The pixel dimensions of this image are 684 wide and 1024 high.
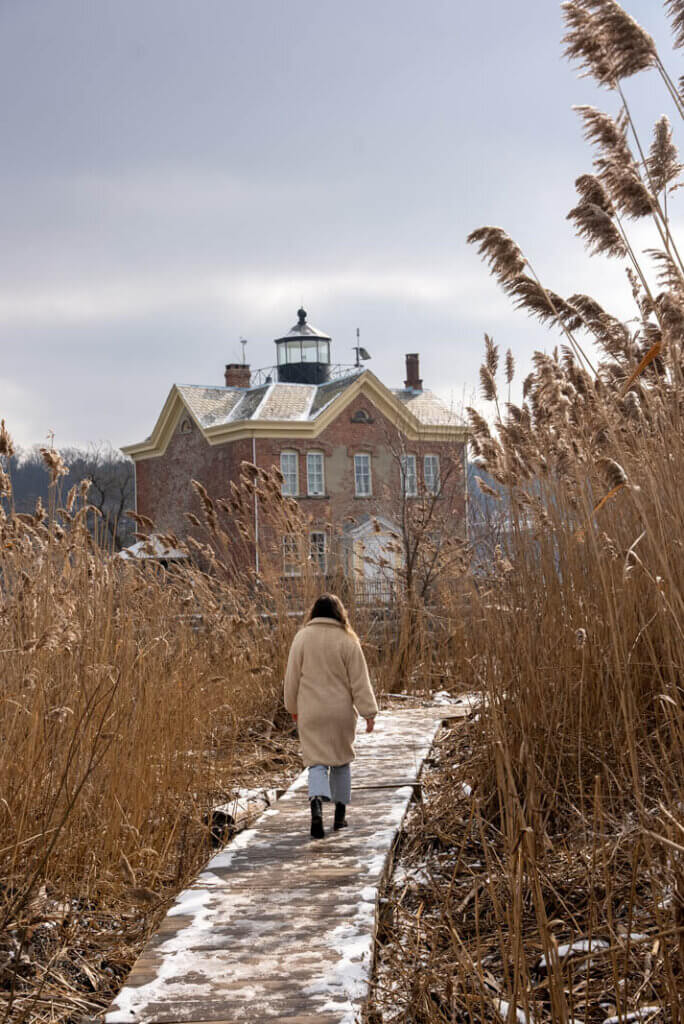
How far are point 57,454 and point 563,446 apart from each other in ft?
7.21

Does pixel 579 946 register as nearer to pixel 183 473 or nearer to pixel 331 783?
pixel 331 783

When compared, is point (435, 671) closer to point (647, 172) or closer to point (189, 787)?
point (189, 787)

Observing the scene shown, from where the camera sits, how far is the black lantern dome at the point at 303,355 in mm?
39188

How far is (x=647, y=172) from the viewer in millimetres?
4406

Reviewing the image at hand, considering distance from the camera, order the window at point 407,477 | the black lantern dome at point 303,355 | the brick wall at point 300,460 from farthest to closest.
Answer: the black lantern dome at point 303,355, the brick wall at point 300,460, the window at point 407,477

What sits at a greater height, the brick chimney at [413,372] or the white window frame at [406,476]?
the brick chimney at [413,372]

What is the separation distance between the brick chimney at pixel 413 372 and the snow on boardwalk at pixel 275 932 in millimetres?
34041

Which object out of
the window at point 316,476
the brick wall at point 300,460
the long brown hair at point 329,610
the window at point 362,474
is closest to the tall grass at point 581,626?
the long brown hair at point 329,610

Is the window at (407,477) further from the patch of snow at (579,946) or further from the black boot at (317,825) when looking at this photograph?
the patch of snow at (579,946)

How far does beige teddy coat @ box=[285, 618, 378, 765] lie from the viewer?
5.02 metres

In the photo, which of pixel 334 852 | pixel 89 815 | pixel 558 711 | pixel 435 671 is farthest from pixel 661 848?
pixel 435 671

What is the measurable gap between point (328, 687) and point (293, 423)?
1124 inches

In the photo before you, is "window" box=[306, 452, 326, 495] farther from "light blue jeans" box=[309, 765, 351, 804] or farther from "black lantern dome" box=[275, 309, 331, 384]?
"light blue jeans" box=[309, 765, 351, 804]

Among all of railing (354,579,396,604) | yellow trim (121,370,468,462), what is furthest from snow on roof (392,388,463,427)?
railing (354,579,396,604)
